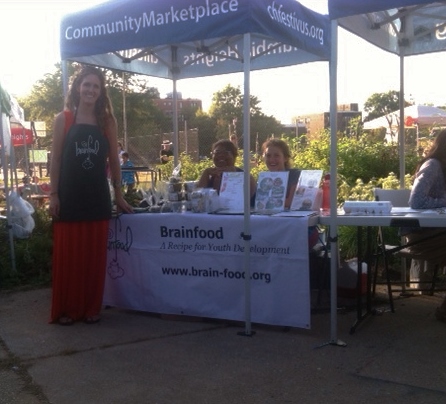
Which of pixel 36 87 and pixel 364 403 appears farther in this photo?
pixel 36 87

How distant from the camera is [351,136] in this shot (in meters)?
13.7

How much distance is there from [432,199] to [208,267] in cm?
189

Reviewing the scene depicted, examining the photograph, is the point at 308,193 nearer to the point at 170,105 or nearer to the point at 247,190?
the point at 247,190

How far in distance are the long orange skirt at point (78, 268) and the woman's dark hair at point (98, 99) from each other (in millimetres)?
869

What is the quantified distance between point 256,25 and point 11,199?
16.2 ft

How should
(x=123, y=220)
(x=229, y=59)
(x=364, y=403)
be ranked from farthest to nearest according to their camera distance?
(x=229, y=59) < (x=123, y=220) < (x=364, y=403)

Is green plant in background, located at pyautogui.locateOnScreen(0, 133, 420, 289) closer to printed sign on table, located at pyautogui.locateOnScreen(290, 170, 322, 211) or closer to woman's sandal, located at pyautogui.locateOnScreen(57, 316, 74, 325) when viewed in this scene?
woman's sandal, located at pyautogui.locateOnScreen(57, 316, 74, 325)

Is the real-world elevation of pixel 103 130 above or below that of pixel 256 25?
below

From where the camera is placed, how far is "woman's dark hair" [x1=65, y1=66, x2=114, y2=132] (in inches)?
201

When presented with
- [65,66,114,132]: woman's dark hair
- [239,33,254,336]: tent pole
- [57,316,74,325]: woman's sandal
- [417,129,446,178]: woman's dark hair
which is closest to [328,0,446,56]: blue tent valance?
[239,33,254,336]: tent pole

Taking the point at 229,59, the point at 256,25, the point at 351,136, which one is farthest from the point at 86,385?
the point at 351,136

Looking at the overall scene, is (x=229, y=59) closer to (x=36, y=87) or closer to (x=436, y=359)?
(x=436, y=359)

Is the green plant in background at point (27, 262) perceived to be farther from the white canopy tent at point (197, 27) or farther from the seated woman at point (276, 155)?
the seated woman at point (276, 155)

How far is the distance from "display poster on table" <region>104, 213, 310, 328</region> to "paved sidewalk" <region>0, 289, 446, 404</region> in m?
0.17
